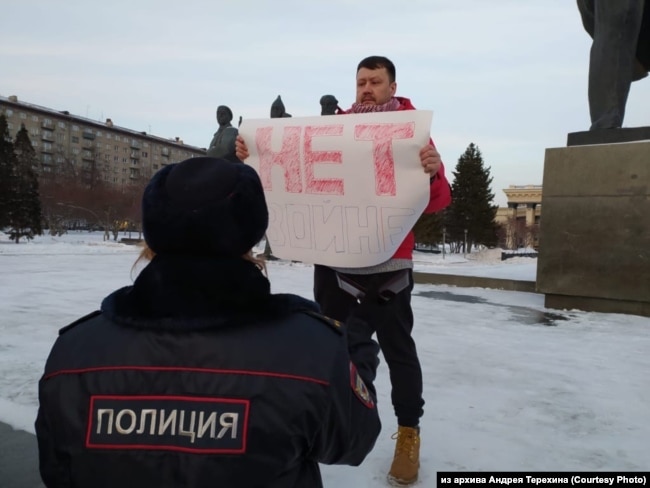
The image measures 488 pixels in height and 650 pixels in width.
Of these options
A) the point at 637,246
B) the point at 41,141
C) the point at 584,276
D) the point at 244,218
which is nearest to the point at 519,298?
the point at 584,276

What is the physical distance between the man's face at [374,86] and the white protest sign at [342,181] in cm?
11

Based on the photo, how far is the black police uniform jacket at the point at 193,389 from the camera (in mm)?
942

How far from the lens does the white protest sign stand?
210 centimetres

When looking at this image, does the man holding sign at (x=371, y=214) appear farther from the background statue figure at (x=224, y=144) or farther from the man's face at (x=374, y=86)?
the background statue figure at (x=224, y=144)

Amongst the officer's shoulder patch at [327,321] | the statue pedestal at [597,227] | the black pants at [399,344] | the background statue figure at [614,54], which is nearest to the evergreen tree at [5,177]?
the statue pedestal at [597,227]

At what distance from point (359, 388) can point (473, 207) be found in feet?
160

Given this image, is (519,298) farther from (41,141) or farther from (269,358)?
(41,141)

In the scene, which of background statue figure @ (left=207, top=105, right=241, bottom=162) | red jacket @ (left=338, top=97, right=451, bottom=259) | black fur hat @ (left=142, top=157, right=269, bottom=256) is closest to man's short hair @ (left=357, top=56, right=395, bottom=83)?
red jacket @ (left=338, top=97, right=451, bottom=259)

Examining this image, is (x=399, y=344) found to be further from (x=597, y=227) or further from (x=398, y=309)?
(x=597, y=227)

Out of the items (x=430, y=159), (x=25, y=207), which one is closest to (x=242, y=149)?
(x=430, y=159)

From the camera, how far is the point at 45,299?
6.19m

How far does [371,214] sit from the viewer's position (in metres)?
2.19

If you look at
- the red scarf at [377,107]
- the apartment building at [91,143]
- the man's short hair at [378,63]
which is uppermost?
the apartment building at [91,143]

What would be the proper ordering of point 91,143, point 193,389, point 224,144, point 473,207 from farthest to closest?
point 91,143 → point 473,207 → point 224,144 → point 193,389
